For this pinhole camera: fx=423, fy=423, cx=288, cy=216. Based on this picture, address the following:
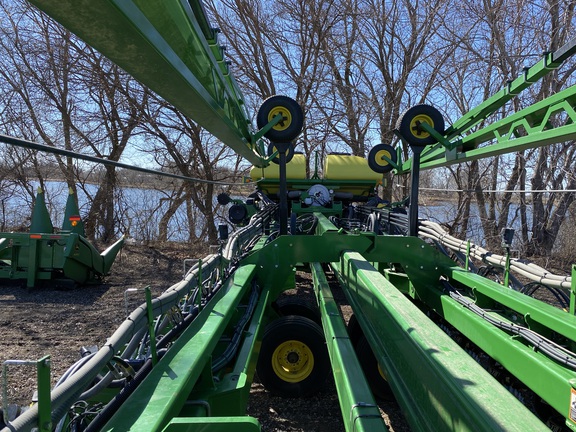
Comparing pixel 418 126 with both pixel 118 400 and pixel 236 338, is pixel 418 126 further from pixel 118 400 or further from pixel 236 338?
pixel 118 400

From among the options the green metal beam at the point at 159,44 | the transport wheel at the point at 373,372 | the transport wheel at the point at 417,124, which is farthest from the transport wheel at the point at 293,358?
the transport wheel at the point at 417,124

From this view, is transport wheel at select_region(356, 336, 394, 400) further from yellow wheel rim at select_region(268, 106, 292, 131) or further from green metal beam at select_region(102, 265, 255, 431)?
yellow wheel rim at select_region(268, 106, 292, 131)

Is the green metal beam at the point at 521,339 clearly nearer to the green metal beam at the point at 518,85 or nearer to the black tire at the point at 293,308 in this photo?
the black tire at the point at 293,308

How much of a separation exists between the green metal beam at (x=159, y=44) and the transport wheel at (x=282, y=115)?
5.19 feet

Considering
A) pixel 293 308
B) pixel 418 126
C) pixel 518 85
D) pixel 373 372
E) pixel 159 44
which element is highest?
pixel 518 85

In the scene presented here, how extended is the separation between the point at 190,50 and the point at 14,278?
7815mm

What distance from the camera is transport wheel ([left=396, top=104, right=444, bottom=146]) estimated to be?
441 centimetres

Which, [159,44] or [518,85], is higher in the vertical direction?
[518,85]

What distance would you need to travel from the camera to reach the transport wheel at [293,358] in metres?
3.71

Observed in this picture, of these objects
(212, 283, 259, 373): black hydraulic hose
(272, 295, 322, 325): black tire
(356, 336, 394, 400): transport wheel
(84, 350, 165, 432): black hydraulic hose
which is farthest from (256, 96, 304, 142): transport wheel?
(84, 350, 165, 432): black hydraulic hose

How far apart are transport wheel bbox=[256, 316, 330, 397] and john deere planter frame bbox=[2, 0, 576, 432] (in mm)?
12

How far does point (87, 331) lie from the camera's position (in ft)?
18.7

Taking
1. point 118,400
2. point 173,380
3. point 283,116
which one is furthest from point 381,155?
point 118,400

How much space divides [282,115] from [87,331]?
3988mm
